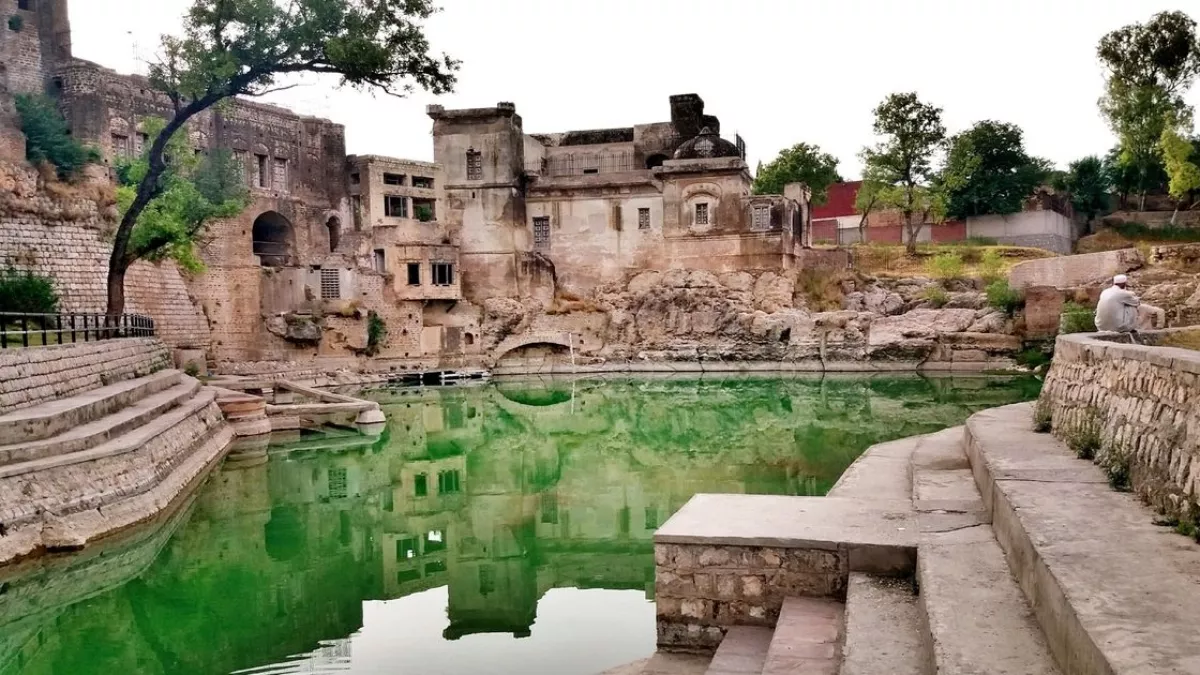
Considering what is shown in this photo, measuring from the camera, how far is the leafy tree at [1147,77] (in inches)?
1475

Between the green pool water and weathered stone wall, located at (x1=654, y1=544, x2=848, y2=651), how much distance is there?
869mm

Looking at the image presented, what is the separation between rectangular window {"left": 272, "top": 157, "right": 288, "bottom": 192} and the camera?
38.0 meters

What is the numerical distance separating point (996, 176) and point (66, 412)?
1592 inches

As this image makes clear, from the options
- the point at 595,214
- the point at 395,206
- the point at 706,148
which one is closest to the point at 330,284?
the point at 395,206

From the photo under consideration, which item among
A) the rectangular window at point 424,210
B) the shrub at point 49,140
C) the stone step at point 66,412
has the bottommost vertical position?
the stone step at point 66,412

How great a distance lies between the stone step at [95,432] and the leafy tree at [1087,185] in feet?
138

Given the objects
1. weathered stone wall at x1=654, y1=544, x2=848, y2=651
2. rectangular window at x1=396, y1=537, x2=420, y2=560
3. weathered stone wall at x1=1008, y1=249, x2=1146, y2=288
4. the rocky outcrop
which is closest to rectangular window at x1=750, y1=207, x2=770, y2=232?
the rocky outcrop

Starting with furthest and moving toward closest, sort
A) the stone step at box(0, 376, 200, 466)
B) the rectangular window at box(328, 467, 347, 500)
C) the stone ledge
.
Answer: the rectangular window at box(328, 467, 347, 500)
the stone step at box(0, 376, 200, 466)
the stone ledge

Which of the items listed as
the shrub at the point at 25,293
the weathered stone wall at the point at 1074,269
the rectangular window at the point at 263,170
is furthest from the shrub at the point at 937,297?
the shrub at the point at 25,293

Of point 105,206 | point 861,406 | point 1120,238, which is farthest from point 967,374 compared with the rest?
point 105,206

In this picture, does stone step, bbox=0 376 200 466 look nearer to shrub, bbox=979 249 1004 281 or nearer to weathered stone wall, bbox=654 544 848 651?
weathered stone wall, bbox=654 544 848 651

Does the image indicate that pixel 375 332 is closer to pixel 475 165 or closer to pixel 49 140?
pixel 475 165

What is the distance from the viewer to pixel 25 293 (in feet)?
→ 64.7

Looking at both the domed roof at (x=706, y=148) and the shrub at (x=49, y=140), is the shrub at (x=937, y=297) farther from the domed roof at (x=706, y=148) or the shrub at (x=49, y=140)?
the shrub at (x=49, y=140)
